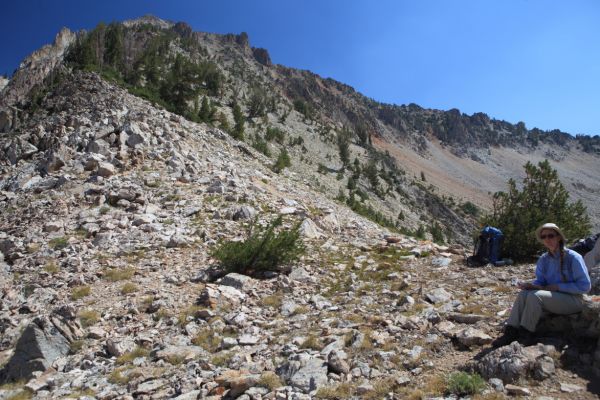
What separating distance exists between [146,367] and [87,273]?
15.3 ft

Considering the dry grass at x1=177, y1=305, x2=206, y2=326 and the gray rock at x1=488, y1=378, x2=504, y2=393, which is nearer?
the gray rock at x1=488, y1=378, x2=504, y2=393

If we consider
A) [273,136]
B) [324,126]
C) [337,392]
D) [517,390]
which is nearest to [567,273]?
[517,390]

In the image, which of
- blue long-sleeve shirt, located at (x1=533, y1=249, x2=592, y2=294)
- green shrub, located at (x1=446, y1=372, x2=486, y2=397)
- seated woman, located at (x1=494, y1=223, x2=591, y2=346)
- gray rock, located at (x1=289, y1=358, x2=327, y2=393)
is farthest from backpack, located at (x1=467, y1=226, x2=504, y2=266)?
gray rock, located at (x1=289, y1=358, x2=327, y2=393)

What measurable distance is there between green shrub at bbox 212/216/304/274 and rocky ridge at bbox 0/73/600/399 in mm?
514

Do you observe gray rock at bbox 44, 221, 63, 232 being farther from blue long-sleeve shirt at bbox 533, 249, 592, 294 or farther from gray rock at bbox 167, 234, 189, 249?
blue long-sleeve shirt at bbox 533, 249, 592, 294

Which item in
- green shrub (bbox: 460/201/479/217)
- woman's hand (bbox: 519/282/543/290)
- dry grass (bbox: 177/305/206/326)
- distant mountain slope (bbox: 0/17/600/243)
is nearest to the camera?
woman's hand (bbox: 519/282/543/290)

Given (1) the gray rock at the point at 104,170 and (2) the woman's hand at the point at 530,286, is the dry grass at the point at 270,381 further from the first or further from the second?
(1) the gray rock at the point at 104,170

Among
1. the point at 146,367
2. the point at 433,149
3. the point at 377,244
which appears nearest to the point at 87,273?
Answer: the point at 146,367

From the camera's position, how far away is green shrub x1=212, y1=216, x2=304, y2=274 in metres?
10.5

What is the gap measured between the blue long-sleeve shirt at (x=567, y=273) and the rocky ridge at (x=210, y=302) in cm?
44

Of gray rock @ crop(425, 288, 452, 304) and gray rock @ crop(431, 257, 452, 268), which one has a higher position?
gray rock @ crop(431, 257, 452, 268)

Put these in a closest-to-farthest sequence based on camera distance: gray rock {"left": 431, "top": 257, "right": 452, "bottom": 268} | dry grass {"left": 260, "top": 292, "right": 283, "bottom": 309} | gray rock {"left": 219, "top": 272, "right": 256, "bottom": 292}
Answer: dry grass {"left": 260, "top": 292, "right": 283, "bottom": 309}, gray rock {"left": 219, "top": 272, "right": 256, "bottom": 292}, gray rock {"left": 431, "top": 257, "right": 452, "bottom": 268}

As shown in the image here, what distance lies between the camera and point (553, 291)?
223 inches

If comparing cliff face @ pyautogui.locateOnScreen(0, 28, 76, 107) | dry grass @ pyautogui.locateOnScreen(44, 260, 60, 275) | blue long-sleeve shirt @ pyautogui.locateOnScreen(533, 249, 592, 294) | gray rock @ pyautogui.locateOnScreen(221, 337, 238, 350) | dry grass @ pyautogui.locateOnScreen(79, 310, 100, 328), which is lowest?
gray rock @ pyautogui.locateOnScreen(221, 337, 238, 350)
